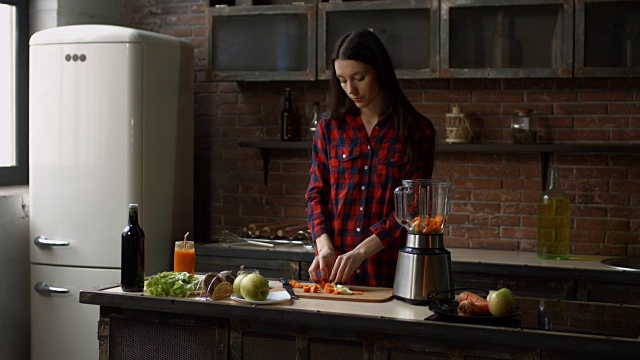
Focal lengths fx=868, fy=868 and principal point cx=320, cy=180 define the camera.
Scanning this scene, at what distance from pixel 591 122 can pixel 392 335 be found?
7.87 ft

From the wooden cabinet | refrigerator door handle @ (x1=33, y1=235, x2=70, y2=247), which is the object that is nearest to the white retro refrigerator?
refrigerator door handle @ (x1=33, y1=235, x2=70, y2=247)

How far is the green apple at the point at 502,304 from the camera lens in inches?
101

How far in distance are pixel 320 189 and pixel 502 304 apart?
1022mm

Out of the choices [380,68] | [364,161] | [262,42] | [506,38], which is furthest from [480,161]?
[380,68]

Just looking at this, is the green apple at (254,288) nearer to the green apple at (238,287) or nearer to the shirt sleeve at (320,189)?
the green apple at (238,287)

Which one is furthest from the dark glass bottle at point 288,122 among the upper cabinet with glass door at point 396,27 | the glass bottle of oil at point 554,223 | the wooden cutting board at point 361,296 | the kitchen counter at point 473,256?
the wooden cutting board at point 361,296

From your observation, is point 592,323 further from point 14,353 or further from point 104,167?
point 14,353

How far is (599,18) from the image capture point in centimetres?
423

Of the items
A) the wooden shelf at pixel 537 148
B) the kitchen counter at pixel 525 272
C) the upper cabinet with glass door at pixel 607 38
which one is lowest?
the kitchen counter at pixel 525 272

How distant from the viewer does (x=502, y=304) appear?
2.56 meters

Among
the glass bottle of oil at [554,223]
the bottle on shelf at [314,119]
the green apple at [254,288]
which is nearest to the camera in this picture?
the green apple at [254,288]

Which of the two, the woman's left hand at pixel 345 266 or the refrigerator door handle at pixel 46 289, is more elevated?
the woman's left hand at pixel 345 266

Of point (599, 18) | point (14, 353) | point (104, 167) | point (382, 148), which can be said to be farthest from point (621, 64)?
point (14, 353)

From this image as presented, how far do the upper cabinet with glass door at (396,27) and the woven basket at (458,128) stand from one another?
29 centimetres
